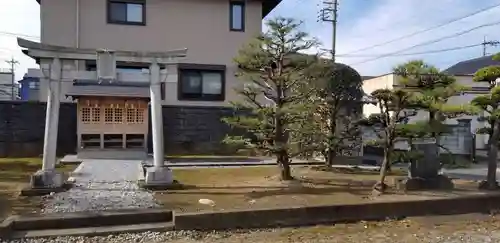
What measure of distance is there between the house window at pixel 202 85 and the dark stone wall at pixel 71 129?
35.5 inches

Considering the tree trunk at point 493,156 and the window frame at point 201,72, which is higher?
the window frame at point 201,72

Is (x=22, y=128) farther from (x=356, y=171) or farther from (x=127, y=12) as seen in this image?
(x=356, y=171)

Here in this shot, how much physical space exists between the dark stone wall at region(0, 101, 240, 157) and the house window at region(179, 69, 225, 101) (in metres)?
0.90

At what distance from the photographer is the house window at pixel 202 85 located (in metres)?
16.3

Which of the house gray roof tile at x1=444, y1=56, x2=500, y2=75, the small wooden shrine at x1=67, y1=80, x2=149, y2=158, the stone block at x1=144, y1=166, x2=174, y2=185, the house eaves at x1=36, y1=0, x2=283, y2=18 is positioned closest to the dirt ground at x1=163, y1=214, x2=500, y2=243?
the stone block at x1=144, y1=166, x2=174, y2=185

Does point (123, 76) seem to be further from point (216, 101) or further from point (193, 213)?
point (216, 101)

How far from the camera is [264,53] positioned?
8531mm

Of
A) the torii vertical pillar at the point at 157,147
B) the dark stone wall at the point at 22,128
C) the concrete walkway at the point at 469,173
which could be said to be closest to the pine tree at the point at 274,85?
the torii vertical pillar at the point at 157,147

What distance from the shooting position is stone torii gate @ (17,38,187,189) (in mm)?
7863

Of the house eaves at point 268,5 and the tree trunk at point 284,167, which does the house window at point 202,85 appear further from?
the tree trunk at point 284,167

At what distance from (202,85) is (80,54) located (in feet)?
27.8

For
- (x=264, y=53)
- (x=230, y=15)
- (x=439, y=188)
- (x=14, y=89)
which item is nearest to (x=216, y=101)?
(x=230, y=15)

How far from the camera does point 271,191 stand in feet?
26.5

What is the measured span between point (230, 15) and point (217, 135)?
15.3 ft
